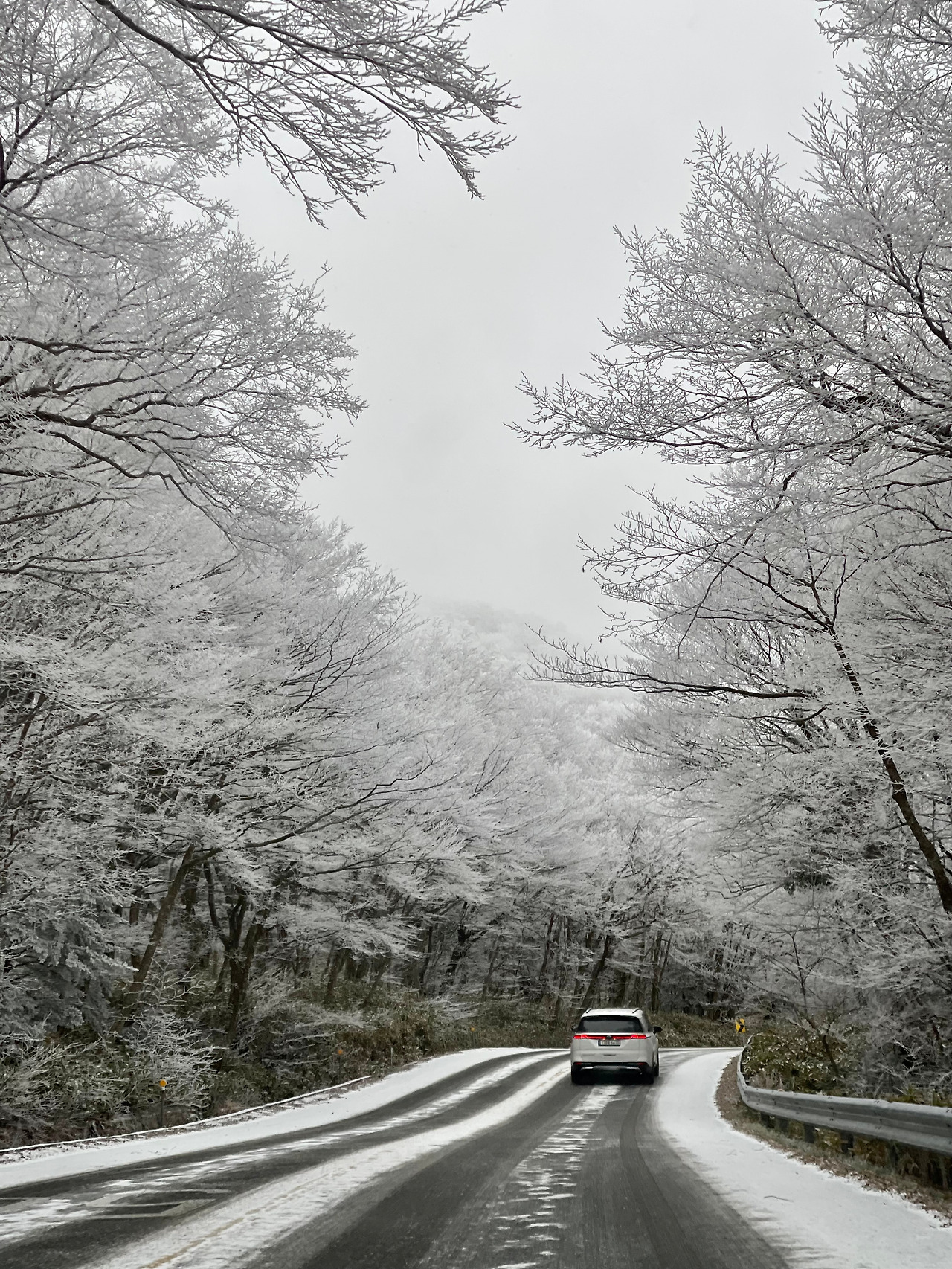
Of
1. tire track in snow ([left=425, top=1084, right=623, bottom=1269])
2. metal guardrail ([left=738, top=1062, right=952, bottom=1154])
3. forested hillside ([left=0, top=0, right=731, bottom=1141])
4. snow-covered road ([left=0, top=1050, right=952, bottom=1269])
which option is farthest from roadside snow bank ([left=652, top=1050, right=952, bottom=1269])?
forested hillside ([left=0, top=0, right=731, bottom=1141])

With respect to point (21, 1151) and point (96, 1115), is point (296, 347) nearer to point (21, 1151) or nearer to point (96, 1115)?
point (21, 1151)

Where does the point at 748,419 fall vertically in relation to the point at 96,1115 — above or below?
above

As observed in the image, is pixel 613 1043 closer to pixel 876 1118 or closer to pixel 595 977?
pixel 876 1118

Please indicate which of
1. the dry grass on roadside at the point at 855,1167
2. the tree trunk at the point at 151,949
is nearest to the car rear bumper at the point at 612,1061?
the dry grass on roadside at the point at 855,1167

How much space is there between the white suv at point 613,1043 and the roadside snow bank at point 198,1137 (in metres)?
3.02

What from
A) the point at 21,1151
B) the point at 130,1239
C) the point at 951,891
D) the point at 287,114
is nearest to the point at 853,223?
the point at 287,114

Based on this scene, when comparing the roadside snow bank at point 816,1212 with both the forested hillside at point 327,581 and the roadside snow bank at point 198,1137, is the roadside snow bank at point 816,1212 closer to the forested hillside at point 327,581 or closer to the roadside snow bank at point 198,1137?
the forested hillside at point 327,581

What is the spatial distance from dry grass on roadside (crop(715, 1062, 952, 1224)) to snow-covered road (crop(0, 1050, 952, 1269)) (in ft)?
0.55

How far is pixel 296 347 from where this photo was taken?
7719 mm

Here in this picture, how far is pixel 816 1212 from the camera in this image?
5.81 m

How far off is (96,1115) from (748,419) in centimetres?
1009

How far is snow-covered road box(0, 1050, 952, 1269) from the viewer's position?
4.63 metres

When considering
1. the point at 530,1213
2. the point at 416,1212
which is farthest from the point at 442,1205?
the point at 530,1213

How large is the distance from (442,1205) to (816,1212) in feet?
8.18
